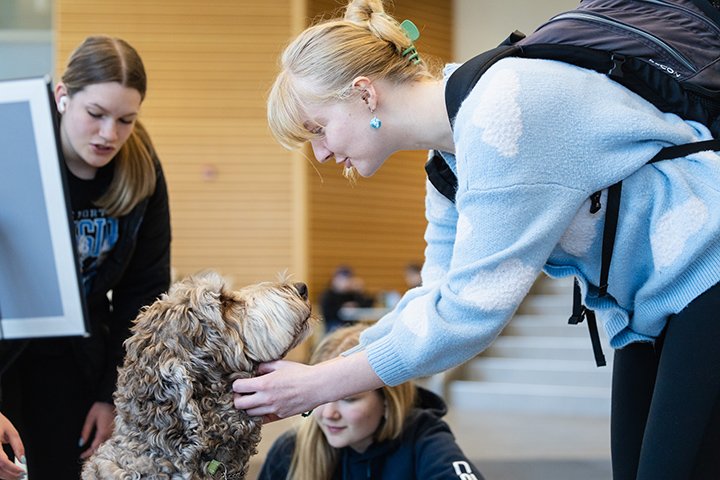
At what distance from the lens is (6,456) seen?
2.28 m

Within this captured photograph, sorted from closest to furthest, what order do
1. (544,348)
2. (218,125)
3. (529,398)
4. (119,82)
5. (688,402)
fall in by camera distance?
(688,402)
(119,82)
(529,398)
(544,348)
(218,125)

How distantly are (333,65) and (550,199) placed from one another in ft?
1.94

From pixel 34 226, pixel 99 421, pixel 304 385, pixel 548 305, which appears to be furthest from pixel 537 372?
pixel 304 385

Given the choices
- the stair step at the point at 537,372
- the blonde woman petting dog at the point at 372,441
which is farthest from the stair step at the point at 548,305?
the blonde woman petting dog at the point at 372,441

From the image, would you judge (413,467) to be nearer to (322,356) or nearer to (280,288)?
(322,356)

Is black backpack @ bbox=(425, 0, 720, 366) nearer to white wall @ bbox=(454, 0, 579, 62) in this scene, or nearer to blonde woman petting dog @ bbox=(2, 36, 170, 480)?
blonde woman petting dog @ bbox=(2, 36, 170, 480)

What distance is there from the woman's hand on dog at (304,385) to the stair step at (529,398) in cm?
723

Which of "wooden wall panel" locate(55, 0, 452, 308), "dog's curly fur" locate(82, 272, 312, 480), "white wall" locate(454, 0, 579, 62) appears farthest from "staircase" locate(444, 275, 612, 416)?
"dog's curly fur" locate(82, 272, 312, 480)

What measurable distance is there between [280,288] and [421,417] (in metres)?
1.13

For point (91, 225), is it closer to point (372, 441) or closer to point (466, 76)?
point (372, 441)

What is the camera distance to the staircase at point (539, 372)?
9203 mm

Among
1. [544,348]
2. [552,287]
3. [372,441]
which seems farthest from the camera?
[552,287]

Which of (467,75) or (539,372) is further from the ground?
(467,75)

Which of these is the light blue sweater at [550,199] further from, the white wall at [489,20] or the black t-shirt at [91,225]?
the white wall at [489,20]
